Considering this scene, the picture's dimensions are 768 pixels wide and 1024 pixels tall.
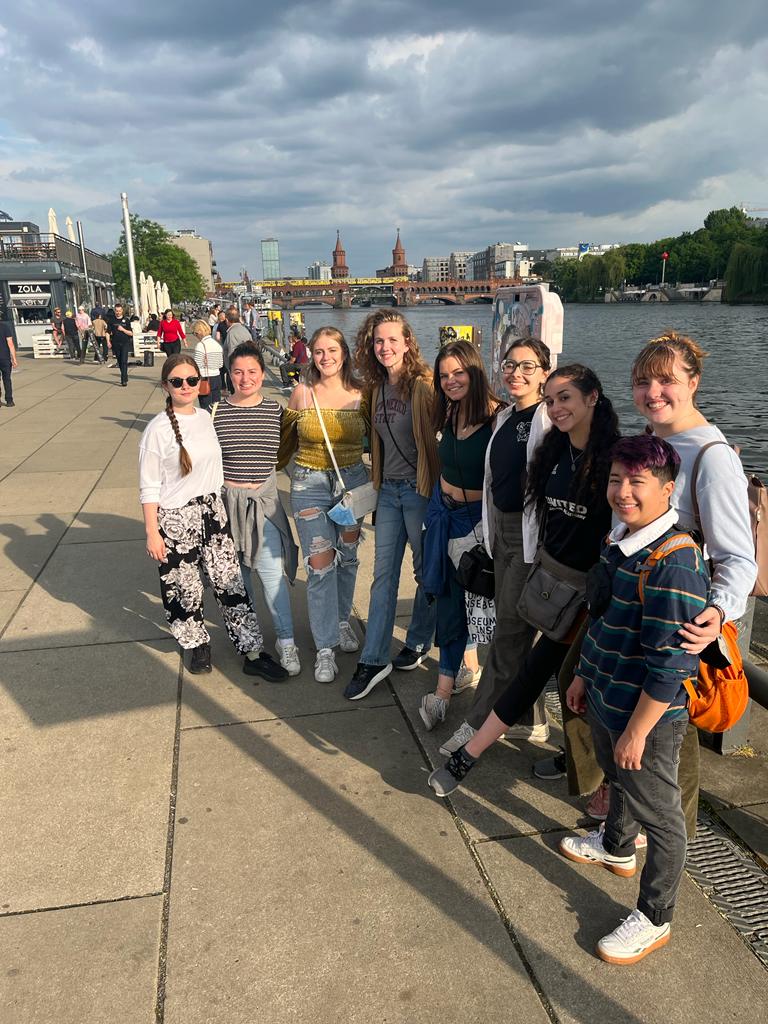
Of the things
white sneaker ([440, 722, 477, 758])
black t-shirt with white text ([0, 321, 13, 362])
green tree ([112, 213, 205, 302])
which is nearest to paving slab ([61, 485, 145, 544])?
white sneaker ([440, 722, 477, 758])

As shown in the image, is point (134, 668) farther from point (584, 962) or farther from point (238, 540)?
point (584, 962)

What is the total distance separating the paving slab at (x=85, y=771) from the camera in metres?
2.60

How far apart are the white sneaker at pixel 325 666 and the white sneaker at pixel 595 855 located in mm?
1625

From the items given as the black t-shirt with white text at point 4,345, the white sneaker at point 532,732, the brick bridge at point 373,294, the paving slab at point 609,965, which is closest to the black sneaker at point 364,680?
the white sneaker at point 532,732

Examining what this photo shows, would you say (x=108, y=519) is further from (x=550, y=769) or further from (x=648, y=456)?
(x=648, y=456)

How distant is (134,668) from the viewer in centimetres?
411

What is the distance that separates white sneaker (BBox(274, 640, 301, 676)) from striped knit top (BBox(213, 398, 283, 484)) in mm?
935

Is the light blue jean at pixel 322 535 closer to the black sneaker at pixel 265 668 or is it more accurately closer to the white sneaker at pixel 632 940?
the black sneaker at pixel 265 668

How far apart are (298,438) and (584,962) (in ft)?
8.92

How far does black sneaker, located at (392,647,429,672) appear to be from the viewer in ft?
13.3

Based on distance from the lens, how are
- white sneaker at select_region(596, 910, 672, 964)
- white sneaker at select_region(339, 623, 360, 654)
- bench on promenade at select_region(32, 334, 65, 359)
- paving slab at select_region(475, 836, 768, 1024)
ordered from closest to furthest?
paving slab at select_region(475, 836, 768, 1024) < white sneaker at select_region(596, 910, 672, 964) < white sneaker at select_region(339, 623, 360, 654) < bench on promenade at select_region(32, 334, 65, 359)

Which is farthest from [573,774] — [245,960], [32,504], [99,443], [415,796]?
[99,443]

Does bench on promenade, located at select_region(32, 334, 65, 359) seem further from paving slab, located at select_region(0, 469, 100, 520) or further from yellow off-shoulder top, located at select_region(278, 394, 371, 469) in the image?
yellow off-shoulder top, located at select_region(278, 394, 371, 469)

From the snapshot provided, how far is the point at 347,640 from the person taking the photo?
434 cm
